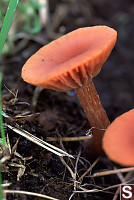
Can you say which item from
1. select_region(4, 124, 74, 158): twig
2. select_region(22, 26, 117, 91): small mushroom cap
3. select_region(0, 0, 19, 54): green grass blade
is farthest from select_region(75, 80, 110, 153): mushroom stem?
select_region(0, 0, 19, 54): green grass blade

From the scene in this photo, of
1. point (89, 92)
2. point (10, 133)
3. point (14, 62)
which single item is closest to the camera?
point (10, 133)

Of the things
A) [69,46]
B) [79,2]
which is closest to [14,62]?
[69,46]

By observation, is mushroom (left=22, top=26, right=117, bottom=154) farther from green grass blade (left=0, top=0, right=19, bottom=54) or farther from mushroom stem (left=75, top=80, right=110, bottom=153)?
green grass blade (left=0, top=0, right=19, bottom=54)

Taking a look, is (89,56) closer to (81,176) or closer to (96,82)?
(81,176)

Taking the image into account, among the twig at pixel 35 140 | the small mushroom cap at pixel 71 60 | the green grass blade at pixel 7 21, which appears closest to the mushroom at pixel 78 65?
the small mushroom cap at pixel 71 60

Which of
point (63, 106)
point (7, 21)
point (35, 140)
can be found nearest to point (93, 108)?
point (35, 140)

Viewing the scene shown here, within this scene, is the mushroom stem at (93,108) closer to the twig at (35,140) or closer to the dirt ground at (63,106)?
the dirt ground at (63,106)
